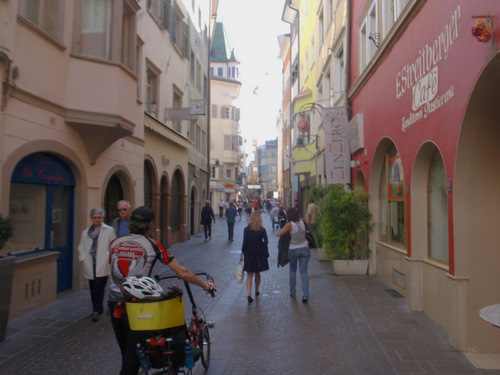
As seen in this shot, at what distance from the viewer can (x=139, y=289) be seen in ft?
11.1

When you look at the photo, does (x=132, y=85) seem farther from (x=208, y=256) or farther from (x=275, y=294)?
(x=208, y=256)

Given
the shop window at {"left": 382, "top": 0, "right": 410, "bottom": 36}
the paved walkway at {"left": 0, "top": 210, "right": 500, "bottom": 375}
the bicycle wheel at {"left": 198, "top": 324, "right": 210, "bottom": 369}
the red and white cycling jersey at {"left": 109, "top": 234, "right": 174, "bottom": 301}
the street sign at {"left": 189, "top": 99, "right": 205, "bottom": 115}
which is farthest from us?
the street sign at {"left": 189, "top": 99, "right": 205, "bottom": 115}

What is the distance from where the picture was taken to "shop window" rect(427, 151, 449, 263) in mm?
7031

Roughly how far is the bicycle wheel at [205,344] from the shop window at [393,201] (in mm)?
5486

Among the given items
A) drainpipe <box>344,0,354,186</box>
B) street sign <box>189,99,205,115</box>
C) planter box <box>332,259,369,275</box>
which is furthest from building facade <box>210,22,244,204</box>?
planter box <box>332,259,369,275</box>

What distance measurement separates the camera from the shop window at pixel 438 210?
703 cm

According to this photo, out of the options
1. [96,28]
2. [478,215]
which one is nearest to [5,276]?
[96,28]

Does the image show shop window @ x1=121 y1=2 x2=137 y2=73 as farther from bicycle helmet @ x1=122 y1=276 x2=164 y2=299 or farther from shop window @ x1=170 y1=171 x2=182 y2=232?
bicycle helmet @ x1=122 y1=276 x2=164 y2=299

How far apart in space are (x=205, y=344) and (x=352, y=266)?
6994 mm

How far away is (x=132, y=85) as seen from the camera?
33.6ft

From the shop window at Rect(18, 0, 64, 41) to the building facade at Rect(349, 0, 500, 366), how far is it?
631cm

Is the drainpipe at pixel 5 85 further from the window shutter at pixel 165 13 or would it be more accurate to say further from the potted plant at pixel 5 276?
the window shutter at pixel 165 13

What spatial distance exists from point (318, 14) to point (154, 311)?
19.7 metres

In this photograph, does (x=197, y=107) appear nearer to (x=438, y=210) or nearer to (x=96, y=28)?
Answer: (x=96, y=28)
